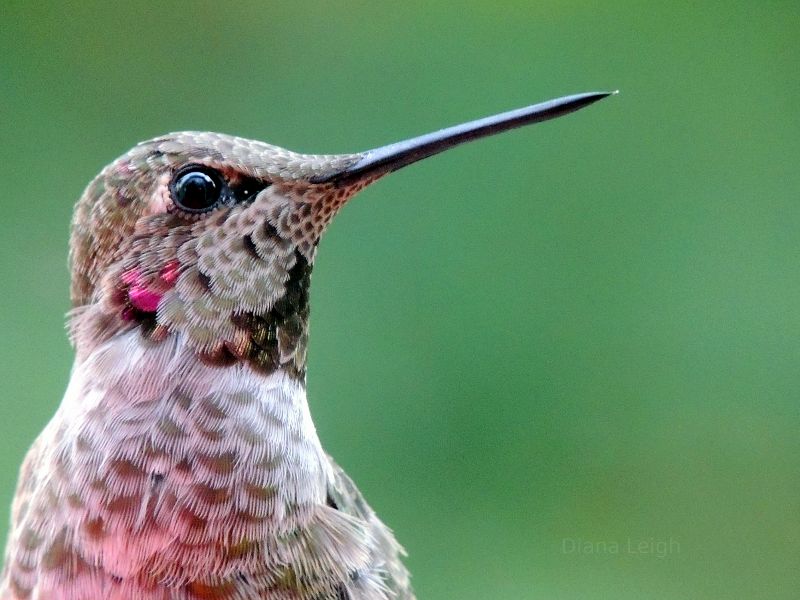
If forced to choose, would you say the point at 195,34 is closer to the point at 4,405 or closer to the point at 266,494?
the point at 4,405

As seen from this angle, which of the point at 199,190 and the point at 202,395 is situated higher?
the point at 199,190

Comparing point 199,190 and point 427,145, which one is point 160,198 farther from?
point 427,145

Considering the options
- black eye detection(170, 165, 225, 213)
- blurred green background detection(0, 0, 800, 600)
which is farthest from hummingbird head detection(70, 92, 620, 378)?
blurred green background detection(0, 0, 800, 600)

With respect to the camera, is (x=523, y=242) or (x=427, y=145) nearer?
(x=427, y=145)

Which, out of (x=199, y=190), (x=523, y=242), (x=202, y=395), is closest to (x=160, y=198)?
(x=199, y=190)

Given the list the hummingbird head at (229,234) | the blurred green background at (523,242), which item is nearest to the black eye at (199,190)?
the hummingbird head at (229,234)

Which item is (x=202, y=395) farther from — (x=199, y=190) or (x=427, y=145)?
(x=427, y=145)
